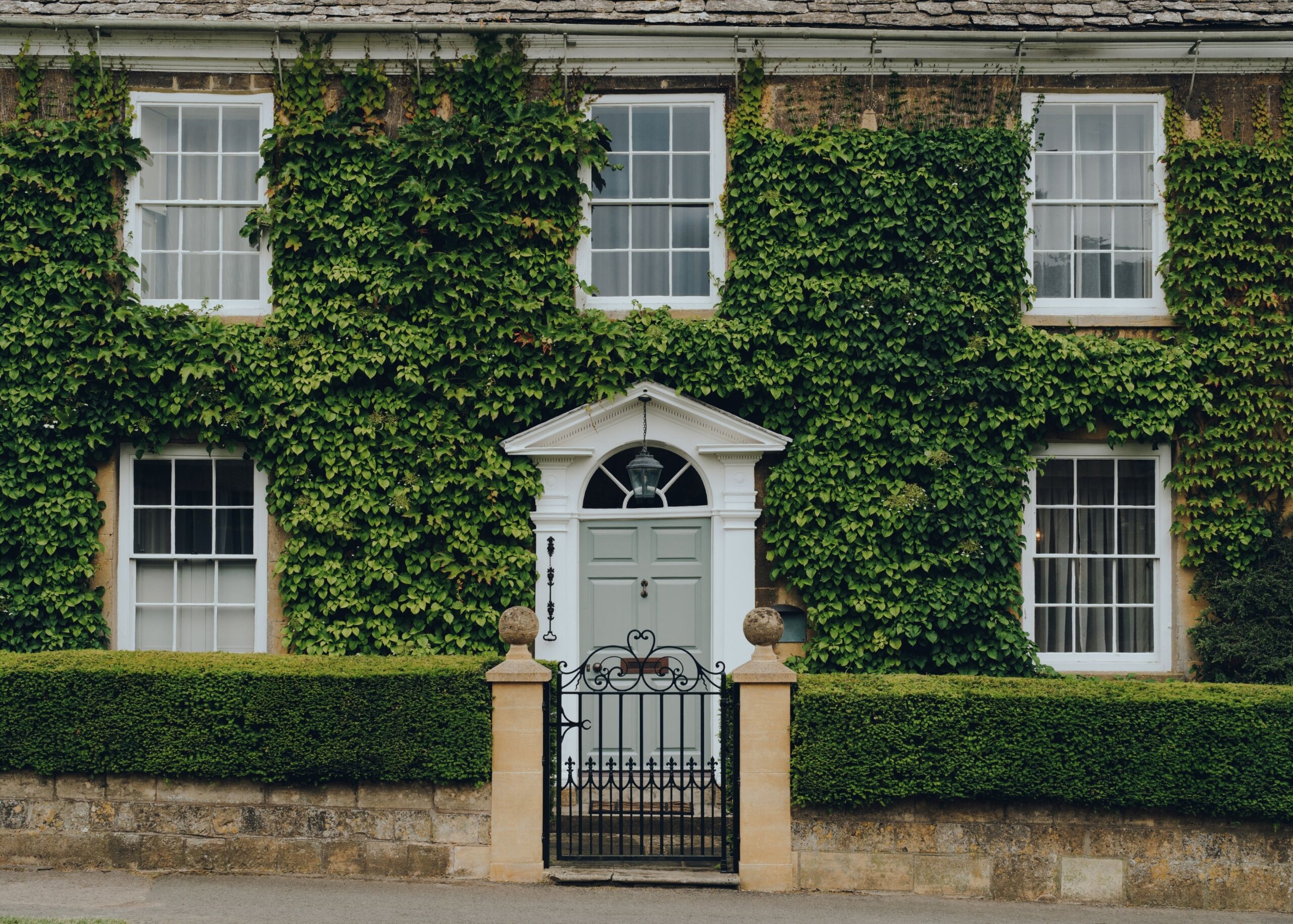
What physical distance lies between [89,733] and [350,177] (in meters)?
5.17

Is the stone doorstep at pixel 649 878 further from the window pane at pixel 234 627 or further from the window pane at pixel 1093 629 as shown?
the window pane at pixel 1093 629

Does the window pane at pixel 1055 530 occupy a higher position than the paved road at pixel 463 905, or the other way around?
the window pane at pixel 1055 530

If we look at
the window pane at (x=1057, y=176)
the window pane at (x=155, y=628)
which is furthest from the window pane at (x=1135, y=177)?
the window pane at (x=155, y=628)

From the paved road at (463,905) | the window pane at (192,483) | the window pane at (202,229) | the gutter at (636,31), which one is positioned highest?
the gutter at (636,31)

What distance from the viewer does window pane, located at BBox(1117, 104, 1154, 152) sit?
36.8 feet

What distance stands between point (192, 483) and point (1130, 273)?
9.00 meters

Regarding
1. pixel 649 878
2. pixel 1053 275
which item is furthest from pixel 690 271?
pixel 649 878

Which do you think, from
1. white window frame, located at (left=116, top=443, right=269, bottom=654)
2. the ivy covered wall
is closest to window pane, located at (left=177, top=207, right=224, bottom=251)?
the ivy covered wall

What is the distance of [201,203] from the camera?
438 inches

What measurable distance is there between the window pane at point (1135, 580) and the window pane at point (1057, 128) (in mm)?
3924

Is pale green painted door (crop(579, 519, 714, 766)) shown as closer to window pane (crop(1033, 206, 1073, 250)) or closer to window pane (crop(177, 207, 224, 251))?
window pane (crop(1033, 206, 1073, 250))

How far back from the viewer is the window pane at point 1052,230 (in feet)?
36.8

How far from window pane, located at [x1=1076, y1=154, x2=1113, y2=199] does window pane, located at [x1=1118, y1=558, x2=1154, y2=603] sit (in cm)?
344

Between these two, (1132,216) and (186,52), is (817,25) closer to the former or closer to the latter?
→ (1132,216)
